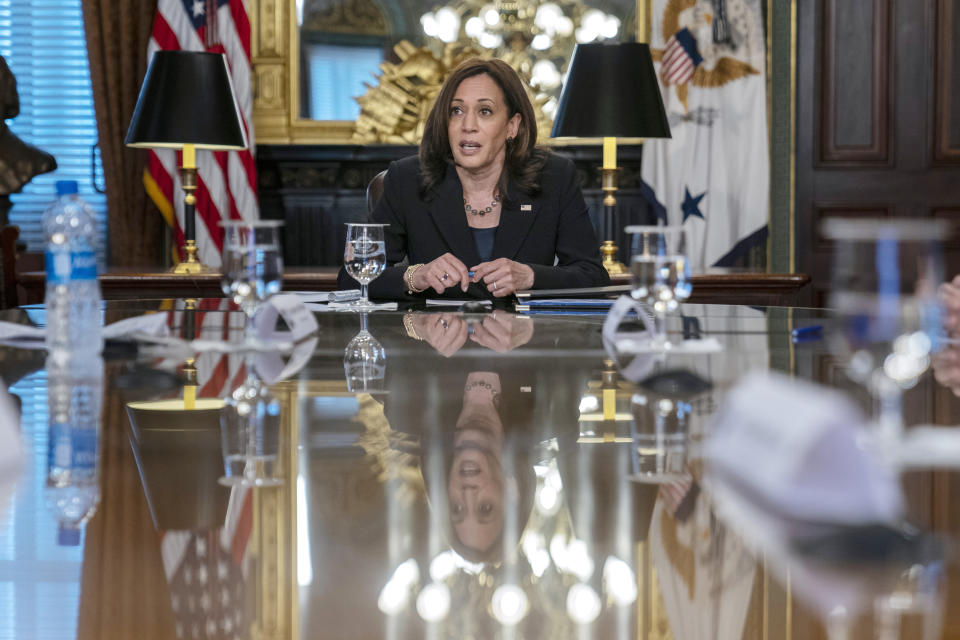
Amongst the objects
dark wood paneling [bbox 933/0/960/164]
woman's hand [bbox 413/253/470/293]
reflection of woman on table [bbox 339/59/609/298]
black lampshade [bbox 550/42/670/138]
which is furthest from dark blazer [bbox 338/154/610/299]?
dark wood paneling [bbox 933/0/960/164]

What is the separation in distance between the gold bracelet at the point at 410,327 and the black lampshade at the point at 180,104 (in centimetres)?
194

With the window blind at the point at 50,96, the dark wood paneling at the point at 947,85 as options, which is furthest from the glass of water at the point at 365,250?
the dark wood paneling at the point at 947,85

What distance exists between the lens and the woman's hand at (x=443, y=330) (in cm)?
157

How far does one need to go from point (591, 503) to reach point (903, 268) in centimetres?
28

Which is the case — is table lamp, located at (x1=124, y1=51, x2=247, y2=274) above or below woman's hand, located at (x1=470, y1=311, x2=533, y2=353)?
above

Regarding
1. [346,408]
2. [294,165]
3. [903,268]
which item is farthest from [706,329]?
[294,165]

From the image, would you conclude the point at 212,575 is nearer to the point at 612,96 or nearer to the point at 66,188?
the point at 66,188

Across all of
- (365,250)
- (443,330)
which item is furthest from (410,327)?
(365,250)

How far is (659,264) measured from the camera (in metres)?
1.42

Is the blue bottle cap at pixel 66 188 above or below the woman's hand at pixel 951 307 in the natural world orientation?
above

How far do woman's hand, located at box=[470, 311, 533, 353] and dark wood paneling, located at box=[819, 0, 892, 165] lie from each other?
3582 mm

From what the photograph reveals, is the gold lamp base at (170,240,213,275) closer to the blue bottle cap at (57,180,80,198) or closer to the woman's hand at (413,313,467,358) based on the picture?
the woman's hand at (413,313,467,358)

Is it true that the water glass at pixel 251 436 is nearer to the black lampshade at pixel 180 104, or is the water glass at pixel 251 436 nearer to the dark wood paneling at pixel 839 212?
the black lampshade at pixel 180 104

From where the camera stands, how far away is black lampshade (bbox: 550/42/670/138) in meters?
3.62
